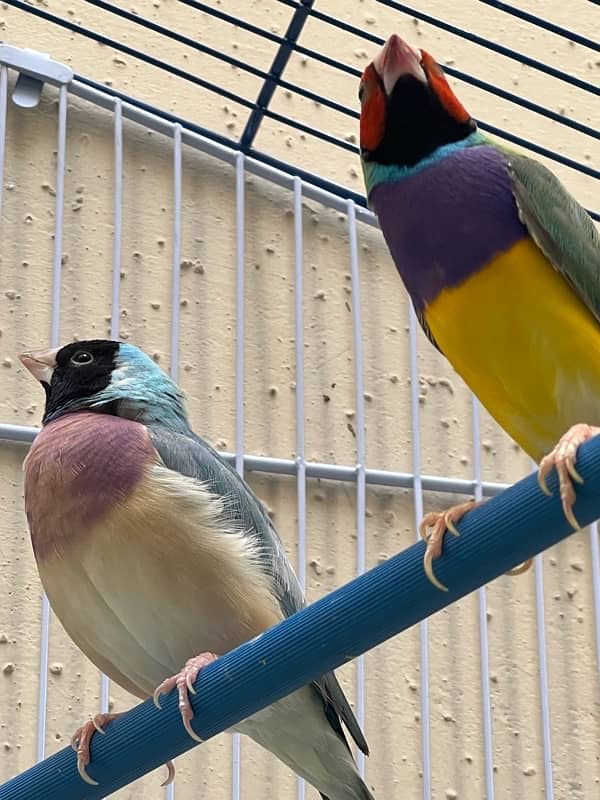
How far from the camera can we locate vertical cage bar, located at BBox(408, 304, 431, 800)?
4.29ft

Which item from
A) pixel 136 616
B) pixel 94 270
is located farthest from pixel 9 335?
pixel 136 616

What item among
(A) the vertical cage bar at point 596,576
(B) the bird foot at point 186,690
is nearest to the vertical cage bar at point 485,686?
(A) the vertical cage bar at point 596,576

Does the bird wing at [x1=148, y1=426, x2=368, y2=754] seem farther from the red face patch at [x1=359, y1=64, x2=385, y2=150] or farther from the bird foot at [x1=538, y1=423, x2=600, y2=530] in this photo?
the bird foot at [x1=538, y1=423, x2=600, y2=530]

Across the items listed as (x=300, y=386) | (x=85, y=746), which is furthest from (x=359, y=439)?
(x=85, y=746)

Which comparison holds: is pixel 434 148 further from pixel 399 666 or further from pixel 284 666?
pixel 399 666

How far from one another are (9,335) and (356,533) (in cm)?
45

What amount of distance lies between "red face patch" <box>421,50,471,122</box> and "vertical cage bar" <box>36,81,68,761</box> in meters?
0.54

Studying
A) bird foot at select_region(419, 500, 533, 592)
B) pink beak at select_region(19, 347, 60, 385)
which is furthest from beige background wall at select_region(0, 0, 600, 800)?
bird foot at select_region(419, 500, 533, 592)

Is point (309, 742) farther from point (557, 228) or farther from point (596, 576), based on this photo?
point (596, 576)

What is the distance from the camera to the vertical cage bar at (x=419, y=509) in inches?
51.5

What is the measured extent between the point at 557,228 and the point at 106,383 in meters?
0.42

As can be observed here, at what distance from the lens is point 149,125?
1503 mm

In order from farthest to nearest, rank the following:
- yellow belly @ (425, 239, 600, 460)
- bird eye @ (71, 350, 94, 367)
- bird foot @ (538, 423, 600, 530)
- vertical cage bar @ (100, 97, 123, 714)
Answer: vertical cage bar @ (100, 97, 123, 714) → bird eye @ (71, 350, 94, 367) → yellow belly @ (425, 239, 600, 460) → bird foot @ (538, 423, 600, 530)

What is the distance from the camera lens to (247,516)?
1.02 meters
